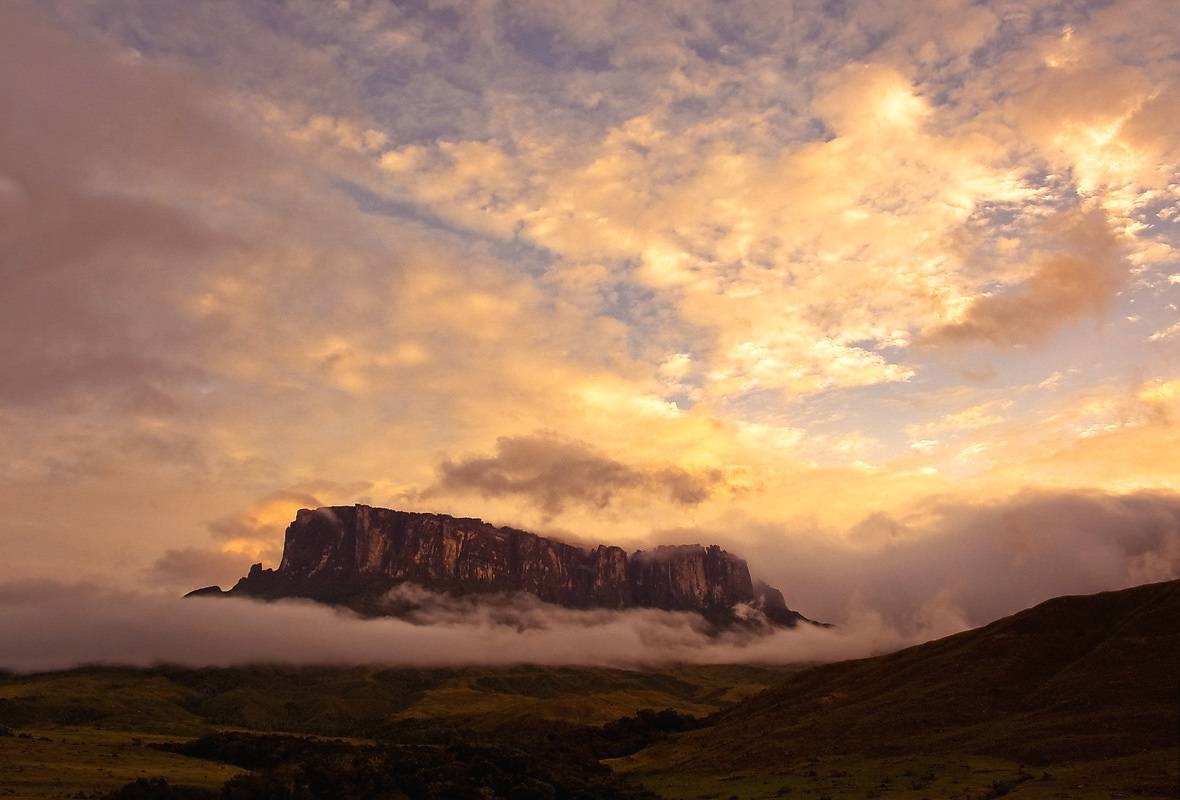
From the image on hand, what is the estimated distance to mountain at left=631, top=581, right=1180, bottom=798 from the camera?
103 meters

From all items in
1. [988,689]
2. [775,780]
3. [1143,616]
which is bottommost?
[775,780]

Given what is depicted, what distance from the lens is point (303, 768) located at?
15175 cm

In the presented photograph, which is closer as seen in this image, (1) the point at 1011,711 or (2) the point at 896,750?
(2) the point at 896,750

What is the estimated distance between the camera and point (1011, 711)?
132250 mm

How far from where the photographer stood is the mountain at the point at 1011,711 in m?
103

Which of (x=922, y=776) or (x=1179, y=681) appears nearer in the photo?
(x=922, y=776)

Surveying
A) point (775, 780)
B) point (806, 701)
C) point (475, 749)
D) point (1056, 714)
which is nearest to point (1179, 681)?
point (1056, 714)

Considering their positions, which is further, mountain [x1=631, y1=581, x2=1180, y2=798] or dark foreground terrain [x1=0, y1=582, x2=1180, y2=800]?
mountain [x1=631, y1=581, x2=1180, y2=798]

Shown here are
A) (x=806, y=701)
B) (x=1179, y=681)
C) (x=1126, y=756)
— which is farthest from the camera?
(x=806, y=701)

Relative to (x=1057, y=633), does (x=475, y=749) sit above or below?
below

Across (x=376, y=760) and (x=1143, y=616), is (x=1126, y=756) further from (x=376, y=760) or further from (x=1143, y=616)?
(x=376, y=760)

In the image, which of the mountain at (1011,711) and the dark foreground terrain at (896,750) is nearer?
the dark foreground terrain at (896,750)

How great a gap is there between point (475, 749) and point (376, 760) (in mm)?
27837

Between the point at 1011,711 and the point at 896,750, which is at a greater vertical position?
the point at 1011,711
